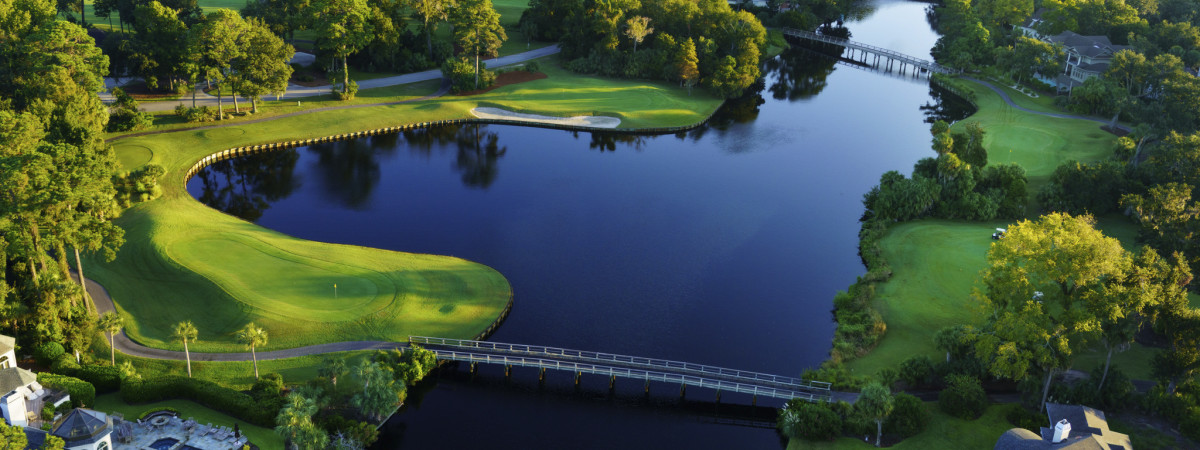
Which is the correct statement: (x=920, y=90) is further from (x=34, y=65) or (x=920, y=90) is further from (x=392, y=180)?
(x=34, y=65)

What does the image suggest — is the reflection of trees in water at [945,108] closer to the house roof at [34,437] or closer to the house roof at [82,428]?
the house roof at [82,428]

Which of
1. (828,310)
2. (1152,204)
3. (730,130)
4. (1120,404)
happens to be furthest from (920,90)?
(1120,404)

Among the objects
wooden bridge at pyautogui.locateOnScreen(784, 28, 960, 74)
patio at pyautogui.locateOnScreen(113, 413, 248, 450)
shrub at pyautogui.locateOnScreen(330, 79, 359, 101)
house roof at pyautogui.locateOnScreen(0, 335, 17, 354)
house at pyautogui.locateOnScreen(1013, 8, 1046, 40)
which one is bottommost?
patio at pyautogui.locateOnScreen(113, 413, 248, 450)

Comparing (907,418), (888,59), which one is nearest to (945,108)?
(888,59)

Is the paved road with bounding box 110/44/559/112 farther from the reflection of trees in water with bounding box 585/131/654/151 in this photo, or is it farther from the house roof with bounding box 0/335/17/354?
the house roof with bounding box 0/335/17/354

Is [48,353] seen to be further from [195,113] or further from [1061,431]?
[1061,431]

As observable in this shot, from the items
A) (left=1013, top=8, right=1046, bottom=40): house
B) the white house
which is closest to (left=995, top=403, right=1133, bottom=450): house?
the white house
